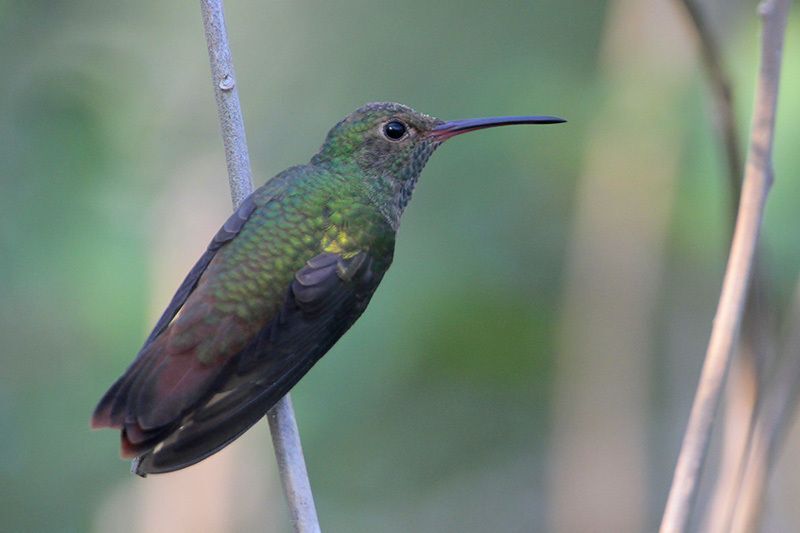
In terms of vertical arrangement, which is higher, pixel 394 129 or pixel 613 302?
pixel 394 129

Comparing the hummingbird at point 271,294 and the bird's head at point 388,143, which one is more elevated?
the bird's head at point 388,143

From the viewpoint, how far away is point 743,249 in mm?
1439

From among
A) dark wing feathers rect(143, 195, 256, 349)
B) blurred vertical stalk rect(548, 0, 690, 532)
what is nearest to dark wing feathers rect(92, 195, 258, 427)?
dark wing feathers rect(143, 195, 256, 349)

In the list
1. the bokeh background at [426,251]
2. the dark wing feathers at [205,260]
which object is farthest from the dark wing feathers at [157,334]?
the bokeh background at [426,251]

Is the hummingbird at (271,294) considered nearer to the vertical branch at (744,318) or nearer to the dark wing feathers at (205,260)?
the dark wing feathers at (205,260)

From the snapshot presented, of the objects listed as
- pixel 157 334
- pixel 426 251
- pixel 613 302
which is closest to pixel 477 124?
pixel 157 334

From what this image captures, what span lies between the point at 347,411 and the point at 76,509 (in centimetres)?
137

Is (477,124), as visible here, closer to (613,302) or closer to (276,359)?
(276,359)

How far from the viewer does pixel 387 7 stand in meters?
6.03

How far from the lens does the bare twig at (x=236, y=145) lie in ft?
6.41

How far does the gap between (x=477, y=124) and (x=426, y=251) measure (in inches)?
88.9

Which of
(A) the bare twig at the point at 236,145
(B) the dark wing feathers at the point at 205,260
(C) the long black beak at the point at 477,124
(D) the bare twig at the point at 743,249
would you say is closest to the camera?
(D) the bare twig at the point at 743,249

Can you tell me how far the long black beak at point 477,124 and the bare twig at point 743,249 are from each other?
956mm

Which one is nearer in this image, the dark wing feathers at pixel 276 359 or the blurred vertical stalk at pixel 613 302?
the dark wing feathers at pixel 276 359
